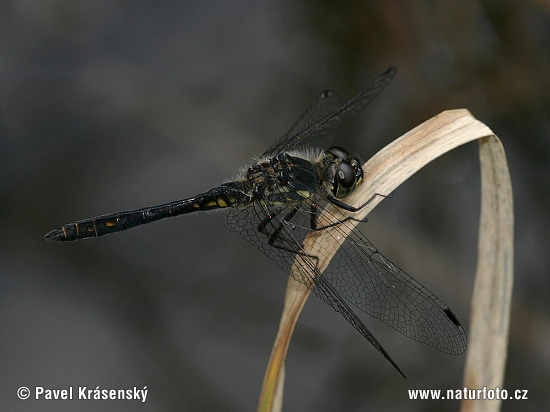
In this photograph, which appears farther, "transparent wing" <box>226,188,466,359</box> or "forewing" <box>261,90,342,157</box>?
"forewing" <box>261,90,342,157</box>

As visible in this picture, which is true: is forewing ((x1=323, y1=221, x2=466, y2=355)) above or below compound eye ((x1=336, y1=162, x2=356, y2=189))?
below

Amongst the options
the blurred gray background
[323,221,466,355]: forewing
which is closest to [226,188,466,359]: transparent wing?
[323,221,466,355]: forewing

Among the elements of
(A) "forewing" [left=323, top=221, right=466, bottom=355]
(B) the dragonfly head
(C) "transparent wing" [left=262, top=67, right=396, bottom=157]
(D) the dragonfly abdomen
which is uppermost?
(C) "transparent wing" [left=262, top=67, right=396, bottom=157]

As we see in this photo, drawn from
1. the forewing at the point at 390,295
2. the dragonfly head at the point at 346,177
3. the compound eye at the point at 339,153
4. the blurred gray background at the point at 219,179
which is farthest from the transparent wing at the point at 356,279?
the blurred gray background at the point at 219,179

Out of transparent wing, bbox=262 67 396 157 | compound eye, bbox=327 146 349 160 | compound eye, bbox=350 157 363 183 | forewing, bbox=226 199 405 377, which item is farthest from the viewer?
transparent wing, bbox=262 67 396 157

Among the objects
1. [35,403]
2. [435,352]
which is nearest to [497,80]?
[435,352]

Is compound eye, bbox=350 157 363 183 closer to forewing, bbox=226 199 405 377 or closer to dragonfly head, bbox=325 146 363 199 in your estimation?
dragonfly head, bbox=325 146 363 199

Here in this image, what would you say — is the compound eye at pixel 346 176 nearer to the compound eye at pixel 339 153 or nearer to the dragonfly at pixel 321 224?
the dragonfly at pixel 321 224
